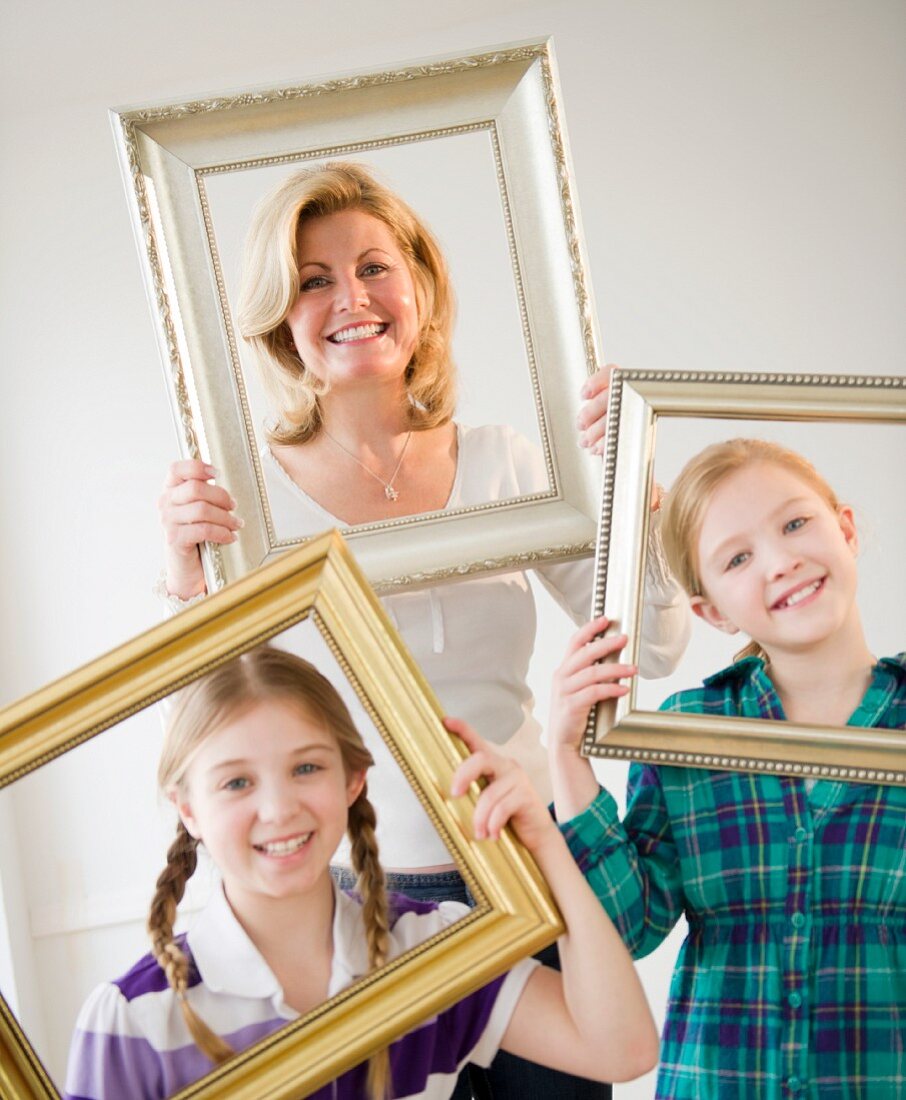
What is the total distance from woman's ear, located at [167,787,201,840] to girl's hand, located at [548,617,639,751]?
30 centimetres

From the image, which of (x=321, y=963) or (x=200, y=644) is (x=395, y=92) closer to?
(x=200, y=644)

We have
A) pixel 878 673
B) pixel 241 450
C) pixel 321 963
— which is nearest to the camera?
pixel 321 963

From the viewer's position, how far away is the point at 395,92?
125cm

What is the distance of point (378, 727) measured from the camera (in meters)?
0.97

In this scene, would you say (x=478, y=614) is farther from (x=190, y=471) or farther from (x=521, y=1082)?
(x=521, y=1082)

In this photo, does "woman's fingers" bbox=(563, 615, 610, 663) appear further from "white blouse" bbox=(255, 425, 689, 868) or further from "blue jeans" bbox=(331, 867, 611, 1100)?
"blue jeans" bbox=(331, 867, 611, 1100)

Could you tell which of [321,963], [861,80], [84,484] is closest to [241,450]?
[321,963]

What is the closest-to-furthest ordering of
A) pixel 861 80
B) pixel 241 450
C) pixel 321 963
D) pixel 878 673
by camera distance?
1. pixel 321 963
2. pixel 878 673
3. pixel 241 450
4. pixel 861 80

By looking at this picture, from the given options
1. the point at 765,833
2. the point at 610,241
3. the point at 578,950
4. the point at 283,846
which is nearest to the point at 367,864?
the point at 283,846

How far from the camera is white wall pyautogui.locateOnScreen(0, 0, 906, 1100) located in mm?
2557

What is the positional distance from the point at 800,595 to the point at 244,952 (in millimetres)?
518

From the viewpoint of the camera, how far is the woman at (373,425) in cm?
122

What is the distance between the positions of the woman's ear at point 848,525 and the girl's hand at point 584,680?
21 cm

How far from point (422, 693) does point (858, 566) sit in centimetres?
39
